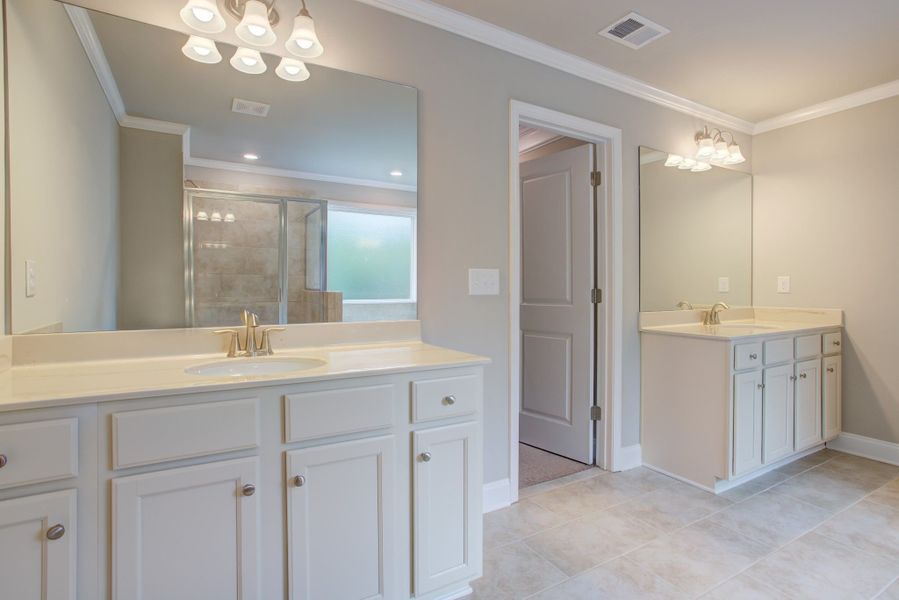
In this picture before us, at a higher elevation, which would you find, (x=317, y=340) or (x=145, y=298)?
(x=145, y=298)

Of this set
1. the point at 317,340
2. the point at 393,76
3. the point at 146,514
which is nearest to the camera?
the point at 146,514

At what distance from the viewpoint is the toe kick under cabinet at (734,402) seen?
8.12 ft

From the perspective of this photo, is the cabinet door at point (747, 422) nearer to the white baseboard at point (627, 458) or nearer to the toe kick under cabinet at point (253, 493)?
the white baseboard at point (627, 458)

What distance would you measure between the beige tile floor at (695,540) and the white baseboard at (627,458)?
0.25 ft

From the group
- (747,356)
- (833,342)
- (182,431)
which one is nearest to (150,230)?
(182,431)

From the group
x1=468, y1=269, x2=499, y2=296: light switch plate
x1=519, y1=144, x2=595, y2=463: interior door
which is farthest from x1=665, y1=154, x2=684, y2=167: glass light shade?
x1=468, y1=269, x2=499, y2=296: light switch plate

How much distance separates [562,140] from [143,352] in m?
2.79

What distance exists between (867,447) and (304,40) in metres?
4.01

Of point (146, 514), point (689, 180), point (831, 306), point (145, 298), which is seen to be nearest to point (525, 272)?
point (689, 180)

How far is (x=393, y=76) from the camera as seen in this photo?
80.2 inches

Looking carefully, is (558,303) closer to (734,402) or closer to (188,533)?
(734,402)

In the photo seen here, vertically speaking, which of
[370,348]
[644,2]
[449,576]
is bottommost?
[449,576]

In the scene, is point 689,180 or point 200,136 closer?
point 200,136

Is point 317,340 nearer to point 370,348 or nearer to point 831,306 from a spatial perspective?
point 370,348
